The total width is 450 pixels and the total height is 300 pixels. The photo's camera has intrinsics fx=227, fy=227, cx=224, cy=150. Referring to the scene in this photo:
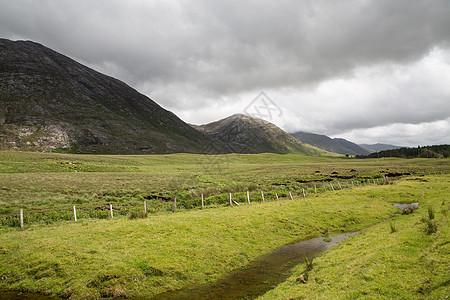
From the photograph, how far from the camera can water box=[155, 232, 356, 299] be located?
460 inches

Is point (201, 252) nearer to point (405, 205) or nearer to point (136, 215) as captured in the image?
point (136, 215)

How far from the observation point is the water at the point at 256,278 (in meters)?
11.7

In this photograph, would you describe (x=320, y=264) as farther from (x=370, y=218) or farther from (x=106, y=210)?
(x=106, y=210)

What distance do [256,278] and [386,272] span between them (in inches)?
264

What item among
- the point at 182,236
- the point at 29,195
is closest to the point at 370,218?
the point at 182,236

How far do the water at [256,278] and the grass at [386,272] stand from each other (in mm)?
1060

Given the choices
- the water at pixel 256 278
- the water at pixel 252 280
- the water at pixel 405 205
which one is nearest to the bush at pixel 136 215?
the water at pixel 252 280

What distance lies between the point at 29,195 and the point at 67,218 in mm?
16615

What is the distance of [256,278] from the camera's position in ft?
44.2

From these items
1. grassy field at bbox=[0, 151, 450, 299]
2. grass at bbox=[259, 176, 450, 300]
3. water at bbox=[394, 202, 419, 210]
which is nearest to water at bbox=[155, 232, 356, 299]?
grassy field at bbox=[0, 151, 450, 299]

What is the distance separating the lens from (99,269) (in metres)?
12.6

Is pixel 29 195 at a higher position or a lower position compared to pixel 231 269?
higher

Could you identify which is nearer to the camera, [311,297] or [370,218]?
[311,297]

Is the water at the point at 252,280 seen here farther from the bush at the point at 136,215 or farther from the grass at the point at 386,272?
the bush at the point at 136,215
